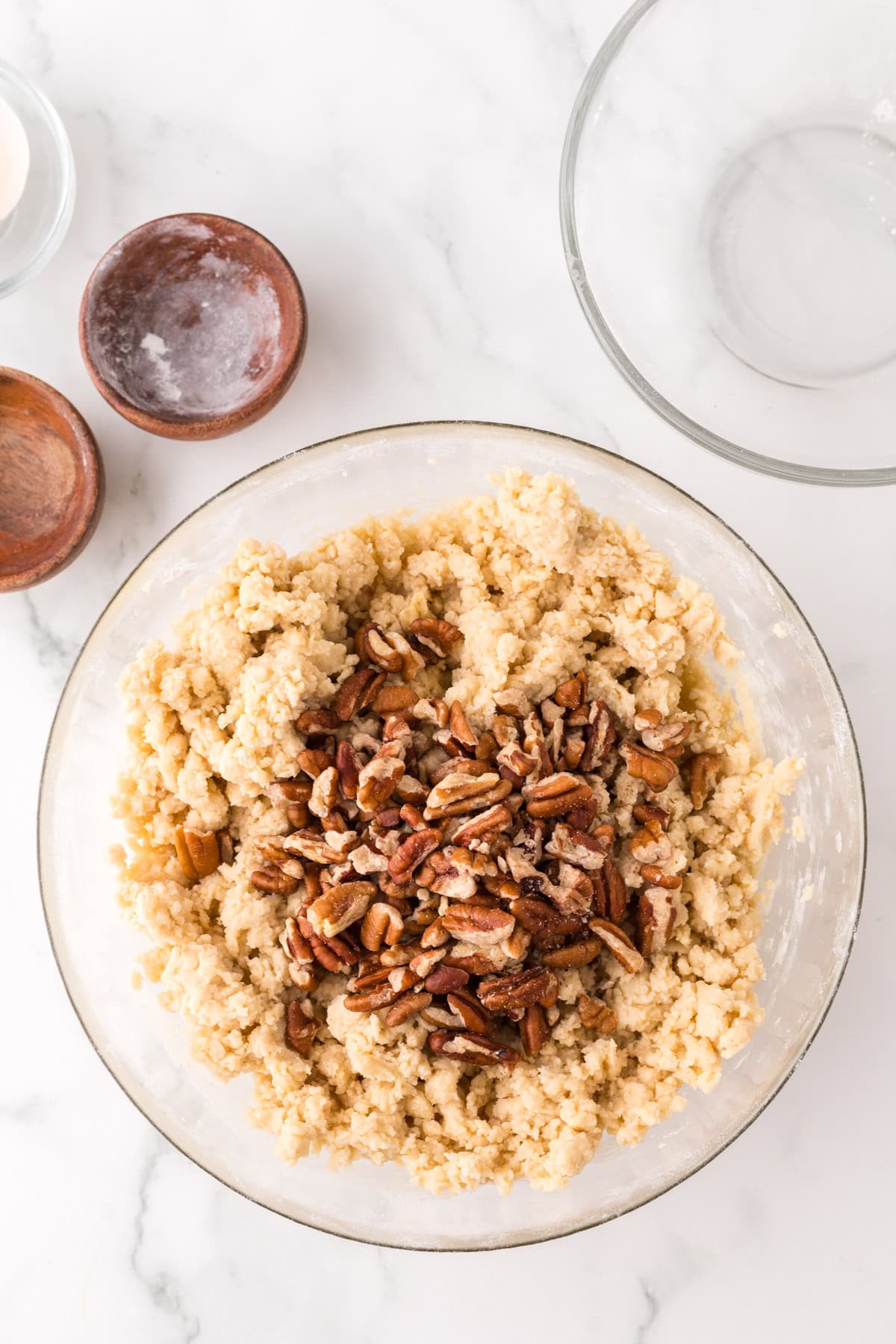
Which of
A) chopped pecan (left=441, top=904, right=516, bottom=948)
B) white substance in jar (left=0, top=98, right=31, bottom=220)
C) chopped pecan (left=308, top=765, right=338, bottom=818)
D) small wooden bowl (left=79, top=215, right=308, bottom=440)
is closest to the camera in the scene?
chopped pecan (left=441, top=904, right=516, bottom=948)

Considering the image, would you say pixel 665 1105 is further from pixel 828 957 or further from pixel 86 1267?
pixel 86 1267

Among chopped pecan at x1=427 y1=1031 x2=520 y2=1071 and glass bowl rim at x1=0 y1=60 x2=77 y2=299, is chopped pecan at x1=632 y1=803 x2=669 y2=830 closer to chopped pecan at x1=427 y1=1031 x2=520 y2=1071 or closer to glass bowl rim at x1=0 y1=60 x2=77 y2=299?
chopped pecan at x1=427 y1=1031 x2=520 y2=1071

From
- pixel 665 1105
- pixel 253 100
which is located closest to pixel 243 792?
pixel 665 1105

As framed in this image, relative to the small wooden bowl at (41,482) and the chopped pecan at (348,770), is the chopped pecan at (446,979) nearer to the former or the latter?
the chopped pecan at (348,770)

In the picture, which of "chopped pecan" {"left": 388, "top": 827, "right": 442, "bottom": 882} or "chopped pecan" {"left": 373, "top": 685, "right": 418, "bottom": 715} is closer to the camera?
"chopped pecan" {"left": 388, "top": 827, "right": 442, "bottom": 882}

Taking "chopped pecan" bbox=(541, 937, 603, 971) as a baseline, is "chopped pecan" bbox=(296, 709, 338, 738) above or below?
below

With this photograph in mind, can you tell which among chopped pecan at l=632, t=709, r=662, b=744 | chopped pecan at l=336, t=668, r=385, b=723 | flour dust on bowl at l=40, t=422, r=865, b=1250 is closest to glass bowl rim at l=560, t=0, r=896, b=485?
flour dust on bowl at l=40, t=422, r=865, b=1250

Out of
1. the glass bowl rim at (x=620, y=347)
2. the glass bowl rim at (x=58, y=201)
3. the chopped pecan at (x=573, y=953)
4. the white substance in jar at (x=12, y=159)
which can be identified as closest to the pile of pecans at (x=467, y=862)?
the chopped pecan at (x=573, y=953)

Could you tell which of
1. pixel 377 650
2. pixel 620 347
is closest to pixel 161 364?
pixel 377 650
